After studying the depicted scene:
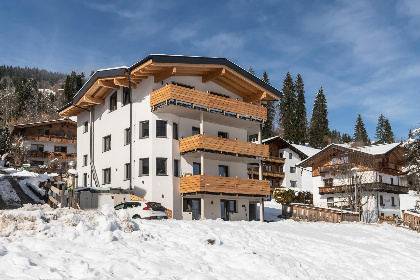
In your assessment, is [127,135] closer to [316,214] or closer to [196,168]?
[196,168]

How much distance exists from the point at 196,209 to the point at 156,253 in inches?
787

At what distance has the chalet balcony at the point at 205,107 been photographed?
3194 centimetres

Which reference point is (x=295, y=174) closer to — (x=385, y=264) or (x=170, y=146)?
(x=170, y=146)

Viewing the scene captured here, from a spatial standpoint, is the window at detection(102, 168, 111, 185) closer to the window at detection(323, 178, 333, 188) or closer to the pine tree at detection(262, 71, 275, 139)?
the window at detection(323, 178, 333, 188)

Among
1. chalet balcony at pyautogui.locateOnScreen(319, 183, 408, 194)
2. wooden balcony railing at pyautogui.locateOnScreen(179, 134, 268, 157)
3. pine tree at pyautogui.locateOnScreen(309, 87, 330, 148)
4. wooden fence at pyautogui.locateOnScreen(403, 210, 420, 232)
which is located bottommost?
wooden fence at pyautogui.locateOnScreen(403, 210, 420, 232)

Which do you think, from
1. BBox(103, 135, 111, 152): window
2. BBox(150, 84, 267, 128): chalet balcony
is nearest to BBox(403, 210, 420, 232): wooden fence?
BBox(150, 84, 267, 128): chalet balcony

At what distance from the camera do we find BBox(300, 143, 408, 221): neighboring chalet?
57.1 m

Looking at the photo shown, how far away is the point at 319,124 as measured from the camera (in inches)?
4092

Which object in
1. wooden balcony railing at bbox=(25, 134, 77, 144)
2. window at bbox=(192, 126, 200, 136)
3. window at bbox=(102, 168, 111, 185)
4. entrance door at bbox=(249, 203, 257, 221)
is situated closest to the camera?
window at bbox=(192, 126, 200, 136)

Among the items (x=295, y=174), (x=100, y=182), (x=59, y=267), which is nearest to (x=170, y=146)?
(x=100, y=182)

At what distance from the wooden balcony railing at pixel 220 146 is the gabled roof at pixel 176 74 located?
516 cm

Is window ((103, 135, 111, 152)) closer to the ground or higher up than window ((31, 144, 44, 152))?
closer to the ground

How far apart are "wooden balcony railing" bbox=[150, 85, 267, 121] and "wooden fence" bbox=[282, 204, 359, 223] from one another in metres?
9.90

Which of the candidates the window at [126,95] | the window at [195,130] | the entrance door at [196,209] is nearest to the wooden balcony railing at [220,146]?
the window at [195,130]
